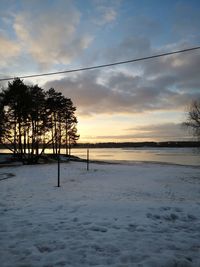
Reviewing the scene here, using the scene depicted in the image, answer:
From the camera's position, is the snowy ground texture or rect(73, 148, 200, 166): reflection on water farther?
rect(73, 148, 200, 166): reflection on water

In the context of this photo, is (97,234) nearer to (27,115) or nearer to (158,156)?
(27,115)

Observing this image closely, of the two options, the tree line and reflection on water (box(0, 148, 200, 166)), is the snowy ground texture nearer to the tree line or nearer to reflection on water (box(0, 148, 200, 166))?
the tree line

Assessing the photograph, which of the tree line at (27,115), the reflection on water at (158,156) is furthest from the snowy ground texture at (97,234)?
the reflection on water at (158,156)

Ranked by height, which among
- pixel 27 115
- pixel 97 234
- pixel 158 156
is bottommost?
pixel 158 156

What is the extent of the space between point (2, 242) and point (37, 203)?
4.13 m

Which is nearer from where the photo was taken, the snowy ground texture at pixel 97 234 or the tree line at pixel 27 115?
the snowy ground texture at pixel 97 234

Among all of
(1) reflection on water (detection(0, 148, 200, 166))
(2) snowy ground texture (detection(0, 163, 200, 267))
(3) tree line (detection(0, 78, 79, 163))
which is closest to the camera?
(2) snowy ground texture (detection(0, 163, 200, 267))

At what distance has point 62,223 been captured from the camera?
680 centimetres

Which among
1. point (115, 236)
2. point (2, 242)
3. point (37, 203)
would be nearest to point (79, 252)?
point (115, 236)

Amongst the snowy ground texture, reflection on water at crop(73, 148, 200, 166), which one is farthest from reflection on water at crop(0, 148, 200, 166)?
the snowy ground texture

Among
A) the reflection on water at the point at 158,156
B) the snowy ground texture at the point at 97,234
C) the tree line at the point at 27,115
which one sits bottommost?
the reflection on water at the point at 158,156

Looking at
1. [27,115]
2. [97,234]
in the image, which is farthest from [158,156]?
[97,234]

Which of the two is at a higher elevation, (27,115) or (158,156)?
(27,115)

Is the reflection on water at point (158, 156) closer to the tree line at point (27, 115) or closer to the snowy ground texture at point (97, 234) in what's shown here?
the tree line at point (27, 115)
